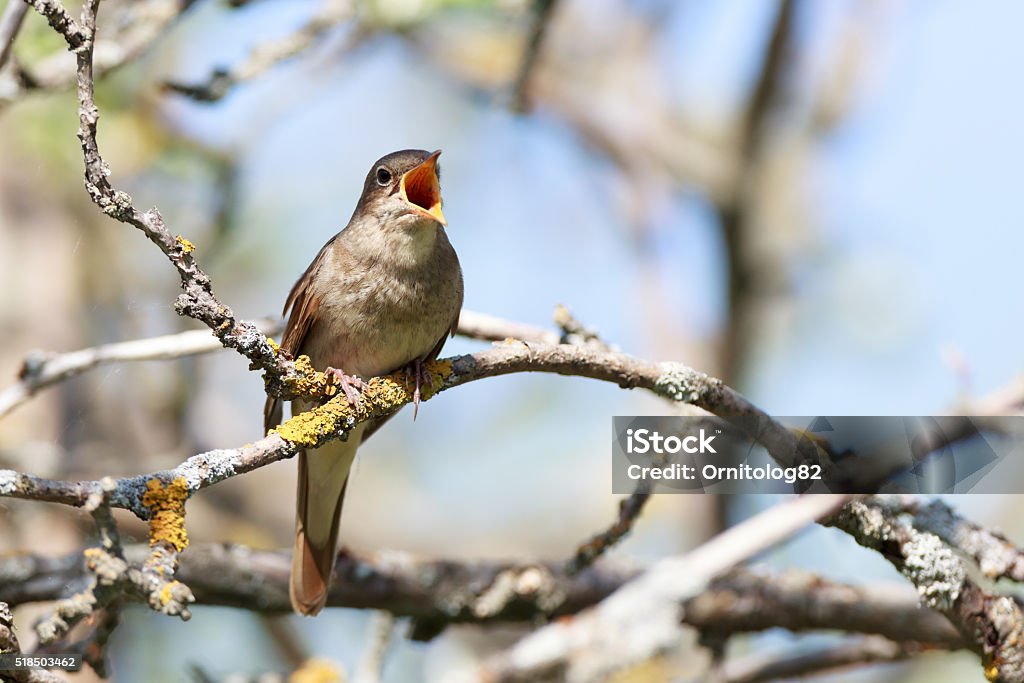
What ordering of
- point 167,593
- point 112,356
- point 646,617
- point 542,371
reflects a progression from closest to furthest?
point 167,593, point 646,617, point 542,371, point 112,356

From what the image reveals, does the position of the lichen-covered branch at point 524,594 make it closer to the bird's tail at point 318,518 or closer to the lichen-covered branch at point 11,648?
the bird's tail at point 318,518

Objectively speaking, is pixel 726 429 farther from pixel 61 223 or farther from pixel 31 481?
pixel 61 223

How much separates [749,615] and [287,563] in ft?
6.57

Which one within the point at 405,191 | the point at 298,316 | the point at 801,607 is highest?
the point at 405,191

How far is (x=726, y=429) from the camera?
409cm

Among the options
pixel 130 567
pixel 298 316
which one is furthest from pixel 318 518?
pixel 130 567

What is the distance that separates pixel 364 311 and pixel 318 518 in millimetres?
951

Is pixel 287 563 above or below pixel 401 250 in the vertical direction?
below

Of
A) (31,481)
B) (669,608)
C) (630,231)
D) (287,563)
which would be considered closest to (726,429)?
(669,608)

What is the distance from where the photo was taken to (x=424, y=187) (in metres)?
4.92

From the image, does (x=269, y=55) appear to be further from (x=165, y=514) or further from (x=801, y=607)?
(x=801, y=607)

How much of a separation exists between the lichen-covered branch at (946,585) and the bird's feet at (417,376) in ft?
4.48

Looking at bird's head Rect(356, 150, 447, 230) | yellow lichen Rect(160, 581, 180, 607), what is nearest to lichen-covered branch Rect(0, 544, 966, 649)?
bird's head Rect(356, 150, 447, 230)
